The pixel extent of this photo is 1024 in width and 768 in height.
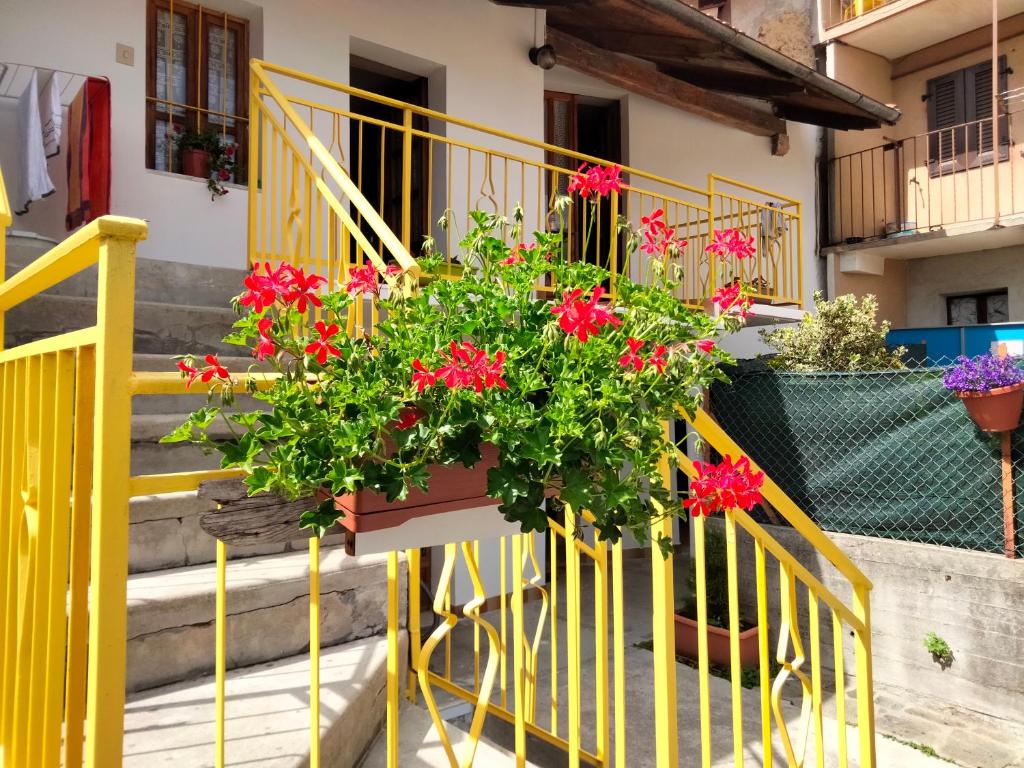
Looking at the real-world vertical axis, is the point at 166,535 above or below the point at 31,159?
below

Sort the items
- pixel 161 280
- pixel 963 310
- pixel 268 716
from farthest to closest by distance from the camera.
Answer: pixel 963 310
pixel 161 280
pixel 268 716

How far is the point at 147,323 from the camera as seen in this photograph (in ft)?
11.0

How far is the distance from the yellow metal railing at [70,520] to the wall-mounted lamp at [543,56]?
19.7 feet

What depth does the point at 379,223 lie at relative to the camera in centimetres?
314

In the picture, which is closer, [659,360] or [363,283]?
[659,360]

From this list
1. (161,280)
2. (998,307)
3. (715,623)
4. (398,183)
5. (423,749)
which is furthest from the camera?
(998,307)

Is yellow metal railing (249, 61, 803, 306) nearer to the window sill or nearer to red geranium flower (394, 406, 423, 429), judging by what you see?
the window sill

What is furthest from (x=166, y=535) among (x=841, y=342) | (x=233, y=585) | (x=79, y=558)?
(x=841, y=342)

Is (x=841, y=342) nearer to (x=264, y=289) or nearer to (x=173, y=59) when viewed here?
(x=173, y=59)

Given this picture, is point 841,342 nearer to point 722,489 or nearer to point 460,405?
point 722,489

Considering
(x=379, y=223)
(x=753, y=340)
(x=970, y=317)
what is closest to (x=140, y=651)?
(x=379, y=223)

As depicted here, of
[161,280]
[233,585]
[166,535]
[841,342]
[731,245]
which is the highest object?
[161,280]

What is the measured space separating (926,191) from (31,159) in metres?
10.4

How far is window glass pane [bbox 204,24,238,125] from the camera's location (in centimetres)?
538
